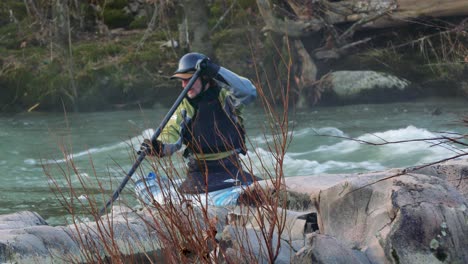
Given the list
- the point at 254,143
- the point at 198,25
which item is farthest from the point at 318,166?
the point at 198,25

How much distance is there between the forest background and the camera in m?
13.4

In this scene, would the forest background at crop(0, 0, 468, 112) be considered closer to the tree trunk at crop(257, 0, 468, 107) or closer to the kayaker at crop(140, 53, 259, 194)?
the tree trunk at crop(257, 0, 468, 107)

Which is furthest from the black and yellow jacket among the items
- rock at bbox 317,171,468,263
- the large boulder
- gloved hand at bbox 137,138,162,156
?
the large boulder

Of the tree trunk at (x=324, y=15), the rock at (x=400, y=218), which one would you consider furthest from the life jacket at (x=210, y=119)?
the tree trunk at (x=324, y=15)

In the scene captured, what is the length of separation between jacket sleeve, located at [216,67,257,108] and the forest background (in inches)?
253

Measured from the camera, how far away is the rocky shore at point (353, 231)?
345 cm

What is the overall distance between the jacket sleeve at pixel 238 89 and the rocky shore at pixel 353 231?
4.45 ft

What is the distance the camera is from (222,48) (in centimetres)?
A: 1488

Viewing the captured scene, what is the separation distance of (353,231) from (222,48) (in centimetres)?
1087

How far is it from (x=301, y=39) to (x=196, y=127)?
7.88 meters

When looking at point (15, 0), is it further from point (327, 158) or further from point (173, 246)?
point (173, 246)

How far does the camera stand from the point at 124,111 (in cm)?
1458

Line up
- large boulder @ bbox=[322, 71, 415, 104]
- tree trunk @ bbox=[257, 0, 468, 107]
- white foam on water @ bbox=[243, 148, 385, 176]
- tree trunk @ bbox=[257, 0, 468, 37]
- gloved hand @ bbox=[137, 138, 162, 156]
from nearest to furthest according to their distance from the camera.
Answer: gloved hand @ bbox=[137, 138, 162, 156] < white foam on water @ bbox=[243, 148, 385, 176] < tree trunk @ bbox=[257, 0, 468, 107] < tree trunk @ bbox=[257, 0, 468, 37] < large boulder @ bbox=[322, 71, 415, 104]

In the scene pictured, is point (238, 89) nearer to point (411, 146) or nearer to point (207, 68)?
point (207, 68)
